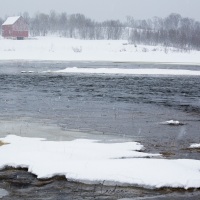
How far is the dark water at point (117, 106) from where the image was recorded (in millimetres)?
13390

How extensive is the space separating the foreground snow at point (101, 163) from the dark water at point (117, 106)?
1126 millimetres

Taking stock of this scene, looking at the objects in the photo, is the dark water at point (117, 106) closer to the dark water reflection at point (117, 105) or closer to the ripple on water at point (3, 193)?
the dark water reflection at point (117, 105)

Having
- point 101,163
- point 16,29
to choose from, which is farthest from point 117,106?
point 16,29

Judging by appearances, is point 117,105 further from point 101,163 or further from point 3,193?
point 3,193

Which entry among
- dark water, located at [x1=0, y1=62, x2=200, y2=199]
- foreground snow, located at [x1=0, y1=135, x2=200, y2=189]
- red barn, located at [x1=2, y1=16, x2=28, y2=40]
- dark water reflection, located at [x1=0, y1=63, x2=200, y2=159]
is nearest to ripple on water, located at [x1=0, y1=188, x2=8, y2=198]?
foreground snow, located at [x1=0, y1=135, x2=200, y2=189]

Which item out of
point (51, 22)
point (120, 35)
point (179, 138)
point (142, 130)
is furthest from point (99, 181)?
point (51, 22)

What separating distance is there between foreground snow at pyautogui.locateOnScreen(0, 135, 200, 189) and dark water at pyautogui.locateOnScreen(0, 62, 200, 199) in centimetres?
113

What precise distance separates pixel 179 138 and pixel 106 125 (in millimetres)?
3124

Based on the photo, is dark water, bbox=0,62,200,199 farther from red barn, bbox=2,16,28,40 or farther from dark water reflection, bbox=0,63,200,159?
red barn, bbox=2,16,28,40

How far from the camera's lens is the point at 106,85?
29359 mm

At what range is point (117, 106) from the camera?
20047 millimetres

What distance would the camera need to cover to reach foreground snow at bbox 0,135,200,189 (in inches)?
338

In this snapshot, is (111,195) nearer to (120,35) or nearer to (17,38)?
(17,38)

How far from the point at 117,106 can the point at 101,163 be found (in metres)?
10.7
